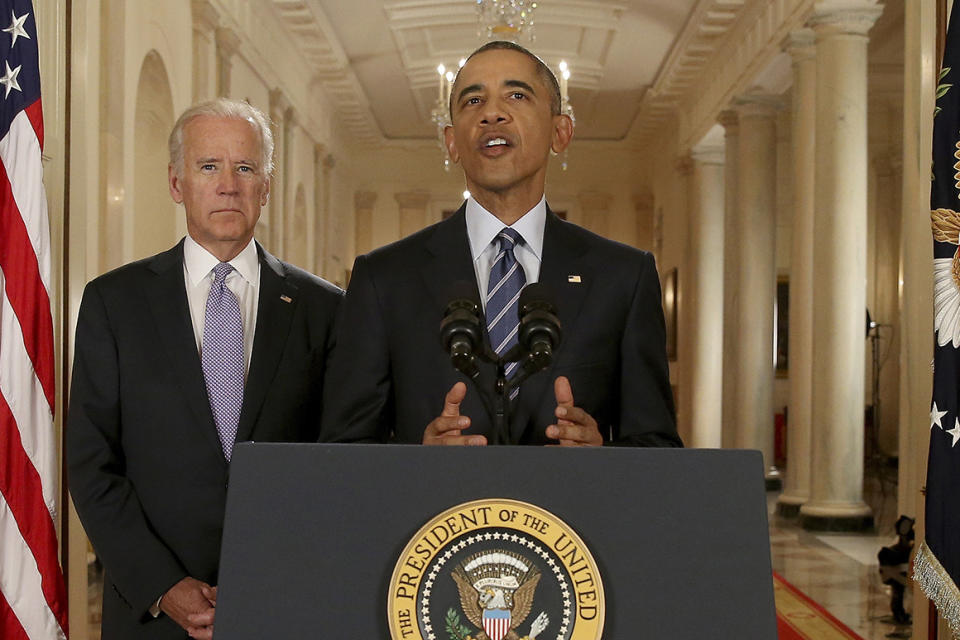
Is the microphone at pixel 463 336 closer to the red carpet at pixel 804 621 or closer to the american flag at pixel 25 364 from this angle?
the american flag at pixel 25 364

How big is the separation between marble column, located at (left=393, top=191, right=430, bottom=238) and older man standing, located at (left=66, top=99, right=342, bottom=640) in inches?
857

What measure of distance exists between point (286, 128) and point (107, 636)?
14034mm

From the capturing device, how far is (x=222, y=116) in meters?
2.86

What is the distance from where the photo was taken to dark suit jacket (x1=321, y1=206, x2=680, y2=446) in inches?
96.3

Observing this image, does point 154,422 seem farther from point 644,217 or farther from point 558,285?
point 644,217

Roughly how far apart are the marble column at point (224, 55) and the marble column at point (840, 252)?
19.8 feet

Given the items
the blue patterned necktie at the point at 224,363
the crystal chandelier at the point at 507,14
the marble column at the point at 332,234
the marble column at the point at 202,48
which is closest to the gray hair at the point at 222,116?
the blue patterned necktie at the point at 224,363

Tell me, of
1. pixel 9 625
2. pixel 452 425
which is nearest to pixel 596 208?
pixel 9 625

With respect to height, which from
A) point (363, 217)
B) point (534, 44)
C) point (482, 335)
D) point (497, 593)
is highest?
point (534, 44)

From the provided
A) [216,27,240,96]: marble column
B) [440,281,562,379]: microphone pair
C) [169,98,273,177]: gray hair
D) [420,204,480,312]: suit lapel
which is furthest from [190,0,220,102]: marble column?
[440,281,562,379]: microphone pair

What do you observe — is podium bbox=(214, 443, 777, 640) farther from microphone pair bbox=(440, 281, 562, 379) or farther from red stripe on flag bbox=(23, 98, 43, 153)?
red stripe on flag bbox=(23, 98, 43, 153)

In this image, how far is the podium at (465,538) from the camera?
159cm

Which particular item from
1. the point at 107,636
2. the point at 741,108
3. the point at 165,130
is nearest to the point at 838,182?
the point at 741,108

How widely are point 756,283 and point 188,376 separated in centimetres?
1265
